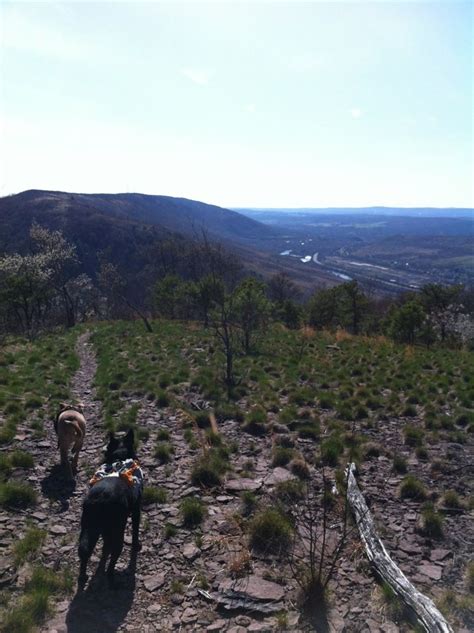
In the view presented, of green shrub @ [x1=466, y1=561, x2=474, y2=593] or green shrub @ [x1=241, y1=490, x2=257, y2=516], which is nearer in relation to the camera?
green shrub @ [x1=466, y1=561, x2=474, y2=593]

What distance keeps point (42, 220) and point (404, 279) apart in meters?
142

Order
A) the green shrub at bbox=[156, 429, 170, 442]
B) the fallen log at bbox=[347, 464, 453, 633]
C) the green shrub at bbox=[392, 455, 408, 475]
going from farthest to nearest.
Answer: the green shrub at bbox=[156, 429, 170, 442] < the green shrub at bbox=[392, 455, 408, 475] < the fallen log at bbox=[347, 464, 453, 633]

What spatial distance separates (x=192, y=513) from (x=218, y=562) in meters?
1.04

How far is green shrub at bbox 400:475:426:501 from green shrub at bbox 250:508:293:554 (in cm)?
239

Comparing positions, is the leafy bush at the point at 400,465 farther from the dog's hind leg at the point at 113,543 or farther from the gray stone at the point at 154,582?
the dog's hind leg at the point at 113,543

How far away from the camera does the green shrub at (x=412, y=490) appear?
289 inches

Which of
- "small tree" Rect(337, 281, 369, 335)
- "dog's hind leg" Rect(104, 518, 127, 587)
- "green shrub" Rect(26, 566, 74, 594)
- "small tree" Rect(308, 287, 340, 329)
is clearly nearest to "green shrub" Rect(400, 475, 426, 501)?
"dog's hind leg" Rect(104, 518, 127, 587)

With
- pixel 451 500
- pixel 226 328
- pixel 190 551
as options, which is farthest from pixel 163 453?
pixel 226 328

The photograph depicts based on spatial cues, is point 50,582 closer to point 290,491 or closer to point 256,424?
point 290,491

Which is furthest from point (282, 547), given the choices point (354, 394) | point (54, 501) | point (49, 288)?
point (49, 288)

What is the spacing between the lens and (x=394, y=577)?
4.95 meters

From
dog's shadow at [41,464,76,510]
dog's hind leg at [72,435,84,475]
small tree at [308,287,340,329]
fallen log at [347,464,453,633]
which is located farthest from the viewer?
small tree at [308,287,340,329]

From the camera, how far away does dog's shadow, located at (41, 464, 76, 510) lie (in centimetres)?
699

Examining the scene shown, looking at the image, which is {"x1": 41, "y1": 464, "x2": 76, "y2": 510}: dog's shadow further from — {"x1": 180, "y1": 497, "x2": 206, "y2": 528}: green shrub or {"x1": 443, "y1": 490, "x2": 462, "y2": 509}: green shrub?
{"x1": 443, "y1": 490, "x2": 462, "y2": 509}: green shrub
